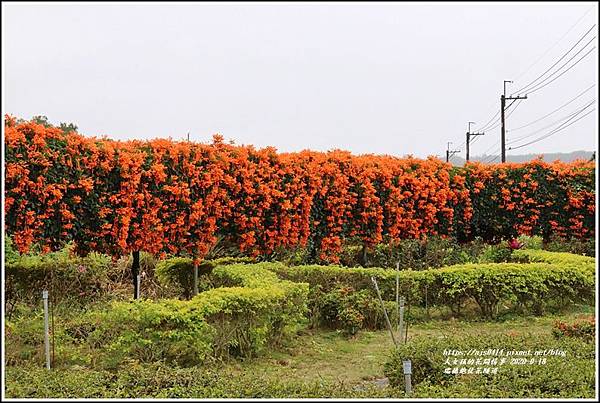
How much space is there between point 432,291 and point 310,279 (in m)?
1.71

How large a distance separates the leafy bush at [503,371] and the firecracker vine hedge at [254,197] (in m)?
3.24

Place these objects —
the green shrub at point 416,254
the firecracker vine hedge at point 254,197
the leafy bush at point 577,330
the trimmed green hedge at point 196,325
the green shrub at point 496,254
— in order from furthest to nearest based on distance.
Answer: the green shrub at point 496,254, the green shrub at point 416,254, the firecracker vine hedge at point 254,197, the leafy bush at point 577,330, the trimmed green hedge at point 196,325

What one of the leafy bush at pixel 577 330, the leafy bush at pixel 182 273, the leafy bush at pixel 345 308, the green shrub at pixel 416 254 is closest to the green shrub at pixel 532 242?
the green shrub at pixel 416 254

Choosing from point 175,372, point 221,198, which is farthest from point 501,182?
point 175,372

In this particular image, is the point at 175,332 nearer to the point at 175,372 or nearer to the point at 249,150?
the point at 175,372

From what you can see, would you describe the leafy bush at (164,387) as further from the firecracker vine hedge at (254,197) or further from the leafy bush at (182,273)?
the leafy bush at (182,273)

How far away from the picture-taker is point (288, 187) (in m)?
8.16

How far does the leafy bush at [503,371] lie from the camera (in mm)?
4168

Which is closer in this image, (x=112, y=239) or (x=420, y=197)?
(x=112, y=239)

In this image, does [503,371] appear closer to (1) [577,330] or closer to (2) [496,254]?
(1) [577,330]

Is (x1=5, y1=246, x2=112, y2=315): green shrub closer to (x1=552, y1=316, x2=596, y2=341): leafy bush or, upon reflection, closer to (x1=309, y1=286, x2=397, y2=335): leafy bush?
(x1=309, y1=286, x2=397, y2=335): leafy bush

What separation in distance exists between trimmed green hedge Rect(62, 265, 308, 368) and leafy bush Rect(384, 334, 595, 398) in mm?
1677

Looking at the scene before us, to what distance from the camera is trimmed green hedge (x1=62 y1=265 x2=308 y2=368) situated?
5535 mm

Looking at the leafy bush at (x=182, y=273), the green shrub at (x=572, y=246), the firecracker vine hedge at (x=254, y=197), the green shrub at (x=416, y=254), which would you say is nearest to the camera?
the firecracker vine hedge at (x=254, y=197)
